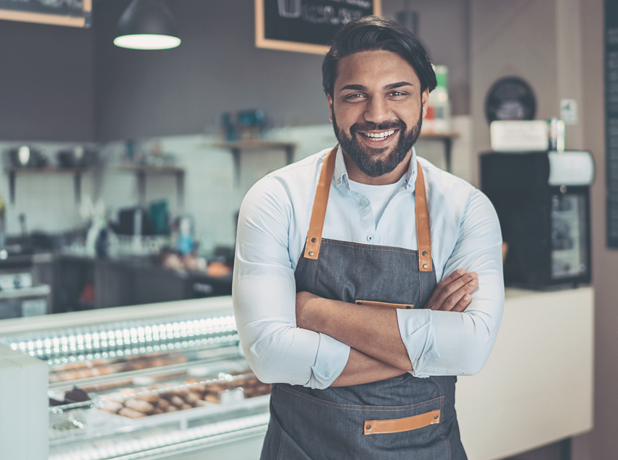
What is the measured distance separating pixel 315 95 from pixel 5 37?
3.81 metres

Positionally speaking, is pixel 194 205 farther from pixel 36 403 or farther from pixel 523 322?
pixel 36 403

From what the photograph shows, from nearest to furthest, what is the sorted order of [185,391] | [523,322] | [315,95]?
[185,391], [523,322], [315,95]

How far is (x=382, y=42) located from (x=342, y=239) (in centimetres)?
47

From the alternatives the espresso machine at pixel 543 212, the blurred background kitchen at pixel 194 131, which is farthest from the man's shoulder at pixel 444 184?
the blurred background kitchen at pixel 194 131

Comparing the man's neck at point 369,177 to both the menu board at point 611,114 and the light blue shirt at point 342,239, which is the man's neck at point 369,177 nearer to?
the light blue shirt at point 342,239

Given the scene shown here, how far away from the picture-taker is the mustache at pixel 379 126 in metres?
1.45

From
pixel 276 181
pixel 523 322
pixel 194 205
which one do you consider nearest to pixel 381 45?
pixel 276 181

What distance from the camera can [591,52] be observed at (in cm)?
377

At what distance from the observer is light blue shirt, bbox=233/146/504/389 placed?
140 cm

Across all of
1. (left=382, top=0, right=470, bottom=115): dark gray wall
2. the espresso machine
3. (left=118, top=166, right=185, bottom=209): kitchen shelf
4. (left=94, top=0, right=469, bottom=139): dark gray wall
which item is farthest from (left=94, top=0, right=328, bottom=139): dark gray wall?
the espresso machine

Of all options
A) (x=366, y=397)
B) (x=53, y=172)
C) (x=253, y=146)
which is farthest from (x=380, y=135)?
(x=53, y=172)

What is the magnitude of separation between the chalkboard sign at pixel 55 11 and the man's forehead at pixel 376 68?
173 centimetres

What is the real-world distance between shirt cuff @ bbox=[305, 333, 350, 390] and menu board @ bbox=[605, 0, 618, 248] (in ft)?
9.14

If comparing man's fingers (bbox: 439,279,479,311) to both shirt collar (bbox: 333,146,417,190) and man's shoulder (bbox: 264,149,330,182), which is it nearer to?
shirt collar (bbox: 333,146,417,190)
